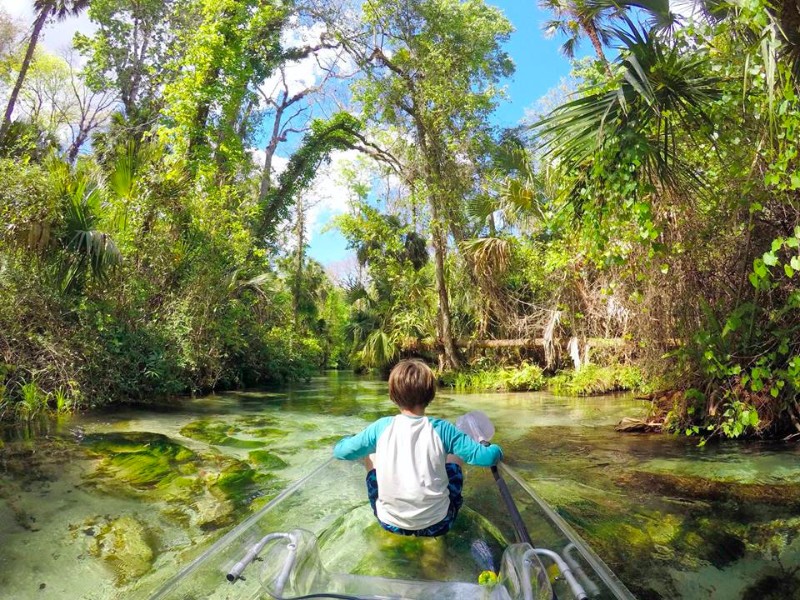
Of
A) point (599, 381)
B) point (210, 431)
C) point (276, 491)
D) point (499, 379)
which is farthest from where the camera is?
point (499, 379)

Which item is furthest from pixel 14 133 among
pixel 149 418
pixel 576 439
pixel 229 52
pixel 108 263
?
pixel 576 439

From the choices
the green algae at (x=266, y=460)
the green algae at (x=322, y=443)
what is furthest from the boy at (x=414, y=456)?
Result: the green algae at (x=322, y=443)

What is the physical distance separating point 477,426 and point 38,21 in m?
15.9

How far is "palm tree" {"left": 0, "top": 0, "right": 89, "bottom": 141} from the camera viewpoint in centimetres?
1320

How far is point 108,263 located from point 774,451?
9814 millimetres

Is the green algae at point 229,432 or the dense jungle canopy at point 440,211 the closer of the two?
the dense jungle canopy at point 440,211

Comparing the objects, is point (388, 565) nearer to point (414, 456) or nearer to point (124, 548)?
point (414, 456)

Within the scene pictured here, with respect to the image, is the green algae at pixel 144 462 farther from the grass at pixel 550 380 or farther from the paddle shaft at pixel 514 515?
the grass at pixel 550 380

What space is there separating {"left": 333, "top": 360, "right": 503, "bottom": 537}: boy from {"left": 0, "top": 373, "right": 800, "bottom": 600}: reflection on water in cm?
129

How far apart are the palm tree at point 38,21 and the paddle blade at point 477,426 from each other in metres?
13.7

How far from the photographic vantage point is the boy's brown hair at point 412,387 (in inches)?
117

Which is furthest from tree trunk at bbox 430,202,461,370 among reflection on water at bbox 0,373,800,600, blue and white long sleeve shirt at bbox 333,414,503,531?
blue and white long sleeve shirt at bbox 333,414,503,531

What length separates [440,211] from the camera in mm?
16641

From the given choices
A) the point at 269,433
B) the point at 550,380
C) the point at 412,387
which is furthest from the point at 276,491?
the point at 550,380
